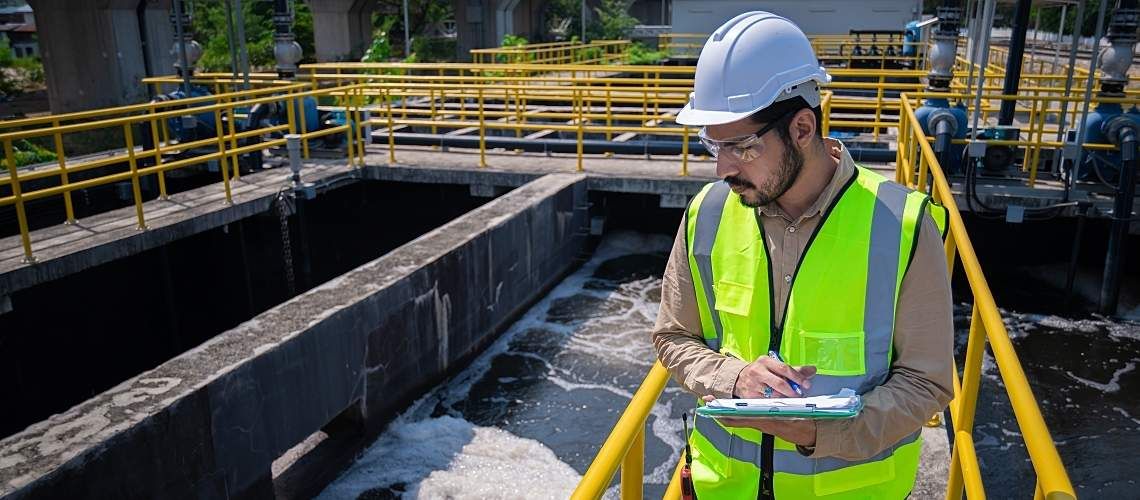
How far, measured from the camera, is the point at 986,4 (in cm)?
737

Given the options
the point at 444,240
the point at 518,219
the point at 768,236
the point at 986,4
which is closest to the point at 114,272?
the point at 444,240

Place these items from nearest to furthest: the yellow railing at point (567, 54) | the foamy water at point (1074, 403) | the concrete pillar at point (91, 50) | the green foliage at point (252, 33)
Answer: the foamy water at point (1074, 403) < the concrete pillar at point (91, 50) < the yellow railing at point (567, 54) < the green foliage at point (252, 33)

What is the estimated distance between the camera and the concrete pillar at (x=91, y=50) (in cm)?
1658

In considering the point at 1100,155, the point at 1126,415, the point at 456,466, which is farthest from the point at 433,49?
the point at 1126,415

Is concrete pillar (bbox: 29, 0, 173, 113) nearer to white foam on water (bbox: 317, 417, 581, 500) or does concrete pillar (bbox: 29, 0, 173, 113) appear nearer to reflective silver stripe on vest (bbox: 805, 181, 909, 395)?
white foam on water (bbox: 317, 417, 581, 500)

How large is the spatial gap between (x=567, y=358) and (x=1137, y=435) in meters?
4.19

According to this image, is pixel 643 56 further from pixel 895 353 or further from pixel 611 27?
pixel 895 353

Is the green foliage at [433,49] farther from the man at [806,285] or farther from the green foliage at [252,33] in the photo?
the man at [806,285]

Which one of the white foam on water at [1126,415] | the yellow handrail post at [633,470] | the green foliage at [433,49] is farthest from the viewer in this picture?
the green foliage at [433,49]

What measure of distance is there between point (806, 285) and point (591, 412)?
15.7 ft

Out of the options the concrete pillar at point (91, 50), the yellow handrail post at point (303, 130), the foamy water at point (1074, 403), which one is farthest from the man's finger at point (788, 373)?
the concrete pillar at point (91, 50)

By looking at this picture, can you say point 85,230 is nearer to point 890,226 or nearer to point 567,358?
point 567,358

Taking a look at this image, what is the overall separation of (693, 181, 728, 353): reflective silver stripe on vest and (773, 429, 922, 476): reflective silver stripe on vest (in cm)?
29

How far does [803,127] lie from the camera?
5.40 ft
